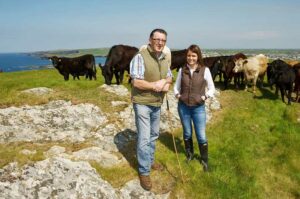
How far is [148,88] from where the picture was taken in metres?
7.94

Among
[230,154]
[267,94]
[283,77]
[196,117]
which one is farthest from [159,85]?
[267,94]

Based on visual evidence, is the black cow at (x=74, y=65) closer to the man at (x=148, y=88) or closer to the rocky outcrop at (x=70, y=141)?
the rocky outcrop at (x=70, y=141)

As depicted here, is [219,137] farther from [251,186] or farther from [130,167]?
[130,167]

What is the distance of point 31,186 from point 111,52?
12.7m

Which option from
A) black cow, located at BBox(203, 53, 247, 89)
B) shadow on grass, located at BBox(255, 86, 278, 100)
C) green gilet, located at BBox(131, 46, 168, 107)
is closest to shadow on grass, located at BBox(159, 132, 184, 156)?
green gilet, located at BBox(131, 46, 168, 107)

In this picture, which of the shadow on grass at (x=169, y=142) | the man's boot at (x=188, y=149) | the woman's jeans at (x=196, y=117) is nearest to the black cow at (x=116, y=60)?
the shadow on grass at (x=169, y=142)

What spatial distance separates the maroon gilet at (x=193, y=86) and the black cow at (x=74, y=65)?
68.8 feet

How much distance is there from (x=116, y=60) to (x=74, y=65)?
10.9 m

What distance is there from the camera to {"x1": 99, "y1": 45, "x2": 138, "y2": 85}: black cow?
64.4 feet

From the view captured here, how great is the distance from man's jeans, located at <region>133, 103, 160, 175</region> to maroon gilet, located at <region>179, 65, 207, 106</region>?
4.15 feet

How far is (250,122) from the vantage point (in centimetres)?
1493

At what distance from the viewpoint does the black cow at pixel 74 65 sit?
29.3 m

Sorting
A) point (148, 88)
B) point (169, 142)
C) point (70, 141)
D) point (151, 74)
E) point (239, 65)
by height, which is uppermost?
point (151, 74)

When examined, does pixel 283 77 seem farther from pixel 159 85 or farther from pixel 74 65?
pixel 74 65
